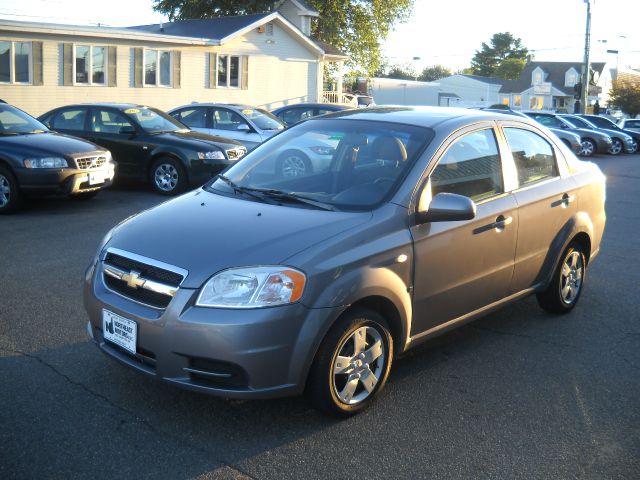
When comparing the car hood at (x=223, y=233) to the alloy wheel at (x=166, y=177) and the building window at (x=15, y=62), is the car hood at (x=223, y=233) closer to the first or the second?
the alloy wheel at (x=166, y=177)

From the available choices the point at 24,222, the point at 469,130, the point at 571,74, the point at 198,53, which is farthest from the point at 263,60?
the point at 571,74

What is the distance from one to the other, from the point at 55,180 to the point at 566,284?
7.10 metres

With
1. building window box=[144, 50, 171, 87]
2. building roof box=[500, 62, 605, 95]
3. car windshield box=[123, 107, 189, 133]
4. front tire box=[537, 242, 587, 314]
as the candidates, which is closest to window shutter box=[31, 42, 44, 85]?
building window box=[144, 50, 171, 87]

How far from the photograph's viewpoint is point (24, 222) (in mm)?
9703

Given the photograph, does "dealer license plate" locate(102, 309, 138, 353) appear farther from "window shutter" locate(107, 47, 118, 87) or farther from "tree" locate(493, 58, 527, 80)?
"tree" locate(493, 58, 527, 80)

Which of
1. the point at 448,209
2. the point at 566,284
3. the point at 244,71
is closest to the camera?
the point at 448,209

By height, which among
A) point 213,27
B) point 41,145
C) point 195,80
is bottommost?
point 41,145

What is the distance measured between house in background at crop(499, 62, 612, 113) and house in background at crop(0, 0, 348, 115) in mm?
55500

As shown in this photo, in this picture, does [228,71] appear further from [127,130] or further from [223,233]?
[223,233]

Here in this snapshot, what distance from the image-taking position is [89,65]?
82.9 ft

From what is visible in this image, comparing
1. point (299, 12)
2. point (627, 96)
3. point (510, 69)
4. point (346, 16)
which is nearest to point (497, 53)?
point (510, 69)

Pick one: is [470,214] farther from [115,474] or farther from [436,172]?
[115,474]

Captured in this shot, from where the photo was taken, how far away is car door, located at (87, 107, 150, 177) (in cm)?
1262

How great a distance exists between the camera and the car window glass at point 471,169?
15.3ft
